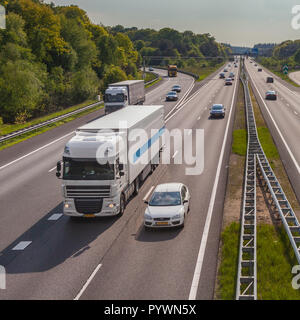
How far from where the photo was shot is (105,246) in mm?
16938

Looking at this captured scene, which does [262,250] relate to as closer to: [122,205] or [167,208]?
[167,208]

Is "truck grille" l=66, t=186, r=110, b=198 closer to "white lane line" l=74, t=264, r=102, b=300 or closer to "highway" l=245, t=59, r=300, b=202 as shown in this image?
"white lane line" l=74, t=264, r=102, b=300

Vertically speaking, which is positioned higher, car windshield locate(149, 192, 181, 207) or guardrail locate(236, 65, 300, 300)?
car windshield locate(149, 192, 181, 207)

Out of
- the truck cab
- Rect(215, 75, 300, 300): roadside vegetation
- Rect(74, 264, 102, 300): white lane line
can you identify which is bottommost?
Rect(74, 264, 102, 300): white lane line

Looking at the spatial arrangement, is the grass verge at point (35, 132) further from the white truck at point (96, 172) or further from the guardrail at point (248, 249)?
the guardrail at point (248, 249)

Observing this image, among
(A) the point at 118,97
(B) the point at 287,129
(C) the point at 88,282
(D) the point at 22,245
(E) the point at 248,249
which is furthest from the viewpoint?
(A) the point at 118,97

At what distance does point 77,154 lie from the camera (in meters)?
18.8

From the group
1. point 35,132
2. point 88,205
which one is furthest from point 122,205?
point 35,132

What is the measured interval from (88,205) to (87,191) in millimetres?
659

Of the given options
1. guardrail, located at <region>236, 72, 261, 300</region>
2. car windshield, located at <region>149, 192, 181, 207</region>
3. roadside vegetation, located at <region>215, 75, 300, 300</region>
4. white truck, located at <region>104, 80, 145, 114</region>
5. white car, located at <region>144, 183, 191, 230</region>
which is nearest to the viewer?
guardrail, located at <region>236, 72, 261, 300</region>

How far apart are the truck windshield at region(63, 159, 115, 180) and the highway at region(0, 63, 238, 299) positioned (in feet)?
7.38

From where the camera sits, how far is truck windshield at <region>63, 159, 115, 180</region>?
1875 centimetres

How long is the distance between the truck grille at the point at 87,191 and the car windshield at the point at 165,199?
2.13m

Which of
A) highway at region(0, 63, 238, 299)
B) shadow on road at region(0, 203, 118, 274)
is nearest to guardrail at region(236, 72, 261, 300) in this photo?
highway at region(0, 63, 238, 299)
